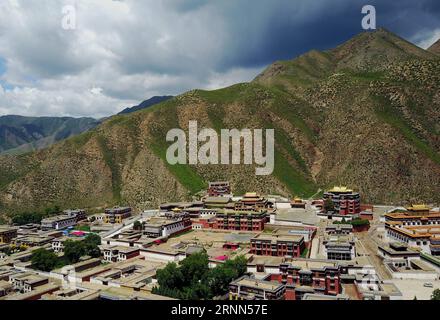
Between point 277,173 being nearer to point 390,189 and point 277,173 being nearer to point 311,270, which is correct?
point 390,189

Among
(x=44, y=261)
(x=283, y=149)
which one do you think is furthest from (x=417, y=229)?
(x=283, y=149)

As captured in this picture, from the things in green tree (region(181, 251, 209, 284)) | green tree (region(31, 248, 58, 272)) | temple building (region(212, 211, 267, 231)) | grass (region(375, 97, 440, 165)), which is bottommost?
green tree (region(31, 248, 58, 272))

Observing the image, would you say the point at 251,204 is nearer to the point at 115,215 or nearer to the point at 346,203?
the point at 346,203

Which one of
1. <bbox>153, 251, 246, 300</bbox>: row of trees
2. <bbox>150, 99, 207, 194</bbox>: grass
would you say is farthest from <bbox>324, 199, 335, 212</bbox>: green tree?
<bbox>153, 251, 246, 300</bbox>: row of trees

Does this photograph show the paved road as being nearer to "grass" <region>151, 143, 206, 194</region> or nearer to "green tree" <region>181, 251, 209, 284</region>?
"green tree" <region>181, 251, 209, 284</region>

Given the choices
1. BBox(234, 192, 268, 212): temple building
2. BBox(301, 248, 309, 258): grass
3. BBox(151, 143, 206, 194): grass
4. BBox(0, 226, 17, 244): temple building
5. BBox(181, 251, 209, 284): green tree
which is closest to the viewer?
BBox(181, 251, 209, 284): green tree

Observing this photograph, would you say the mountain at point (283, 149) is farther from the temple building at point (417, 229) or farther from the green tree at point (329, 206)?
the temple building at point (417, 229)
